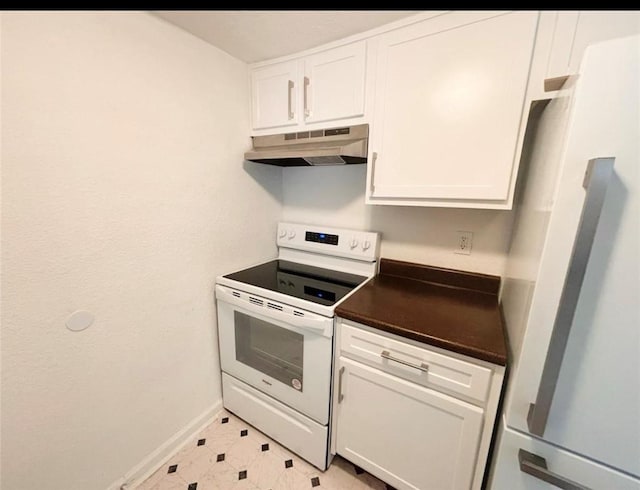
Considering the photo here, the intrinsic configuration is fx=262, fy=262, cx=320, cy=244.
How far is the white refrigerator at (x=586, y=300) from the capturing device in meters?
0.54

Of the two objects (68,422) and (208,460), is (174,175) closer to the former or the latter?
(68,422)

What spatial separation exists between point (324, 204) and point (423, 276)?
776 mm

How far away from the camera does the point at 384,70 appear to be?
1.13 meters

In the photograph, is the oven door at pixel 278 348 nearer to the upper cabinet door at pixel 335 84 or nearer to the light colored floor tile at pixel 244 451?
the light colored floor tile at pixel 244 451

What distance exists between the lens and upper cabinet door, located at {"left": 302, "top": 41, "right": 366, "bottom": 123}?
117 cm

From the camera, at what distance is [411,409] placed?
40.7 inches

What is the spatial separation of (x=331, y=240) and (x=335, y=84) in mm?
855

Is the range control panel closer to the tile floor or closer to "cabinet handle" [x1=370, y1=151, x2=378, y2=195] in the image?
"cabinet handle" [x1=370, y1=151, x2=378, y2=195]

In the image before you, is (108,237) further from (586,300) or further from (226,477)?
(586,300)

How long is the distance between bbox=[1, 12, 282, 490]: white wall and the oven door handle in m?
0.13

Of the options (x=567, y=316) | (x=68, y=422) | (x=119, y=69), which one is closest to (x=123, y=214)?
(x=119, y=69)

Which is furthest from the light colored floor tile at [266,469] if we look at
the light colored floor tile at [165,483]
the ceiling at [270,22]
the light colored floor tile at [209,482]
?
the ceiling at [270,22]

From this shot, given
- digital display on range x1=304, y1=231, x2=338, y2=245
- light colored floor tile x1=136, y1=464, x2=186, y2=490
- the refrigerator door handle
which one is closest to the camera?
the refrigerator door handle

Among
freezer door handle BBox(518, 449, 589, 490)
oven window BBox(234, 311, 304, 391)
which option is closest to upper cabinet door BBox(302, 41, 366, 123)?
oven window BBox(234, 311, 304, 391)
